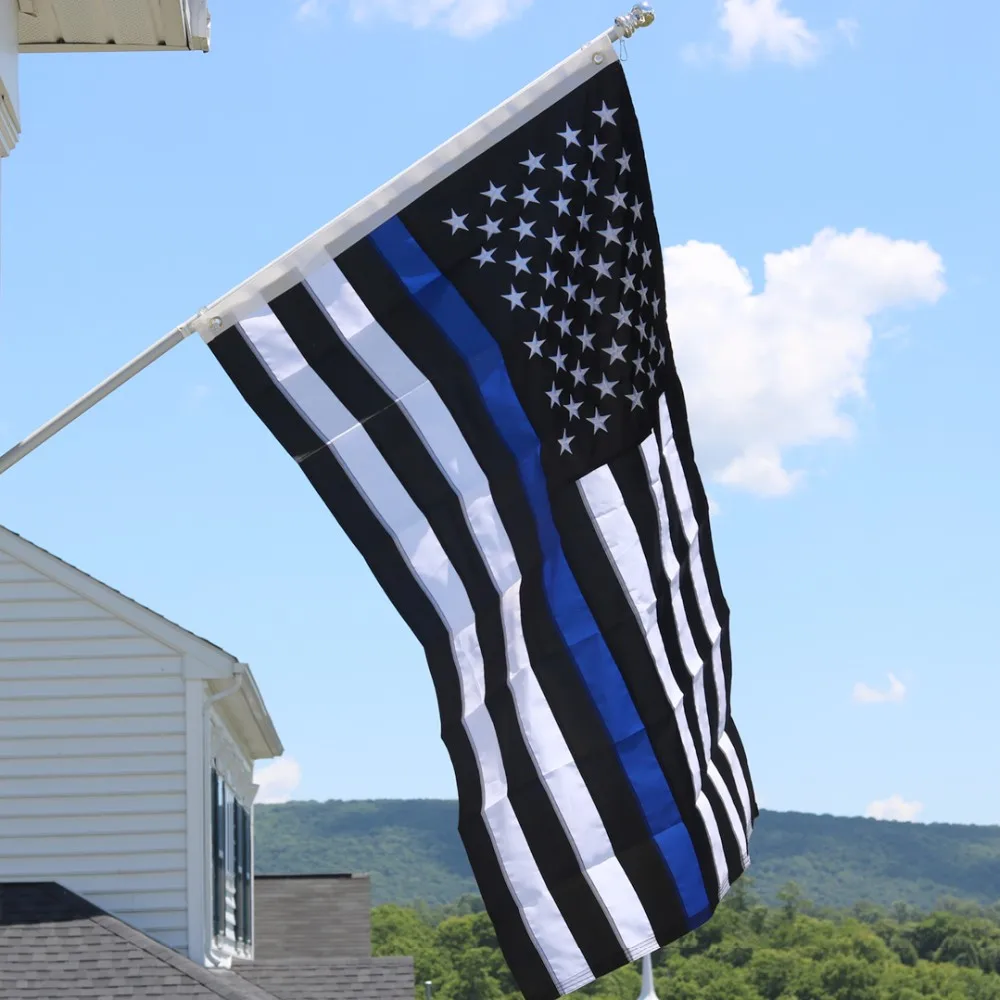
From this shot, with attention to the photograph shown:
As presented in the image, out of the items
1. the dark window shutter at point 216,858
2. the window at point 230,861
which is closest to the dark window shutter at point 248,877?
the window at point 230,861

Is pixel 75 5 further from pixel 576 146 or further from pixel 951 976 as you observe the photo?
pixel 951 976

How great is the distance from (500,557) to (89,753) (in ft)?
30.3

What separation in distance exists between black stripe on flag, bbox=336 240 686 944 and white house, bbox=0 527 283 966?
8529 millimetres

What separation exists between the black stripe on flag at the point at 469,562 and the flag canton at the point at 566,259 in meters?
0.55

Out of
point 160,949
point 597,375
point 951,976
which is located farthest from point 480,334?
point 951,976

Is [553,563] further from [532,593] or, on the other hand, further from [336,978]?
[336,978]

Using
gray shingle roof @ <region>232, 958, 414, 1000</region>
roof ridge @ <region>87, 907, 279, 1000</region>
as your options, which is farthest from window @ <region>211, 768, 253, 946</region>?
roof ridge @ <region>87, 907, 279, 1000</region>

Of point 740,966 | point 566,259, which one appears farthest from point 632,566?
point 740,966

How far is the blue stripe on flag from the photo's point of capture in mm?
6902

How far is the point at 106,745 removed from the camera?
15.0 m

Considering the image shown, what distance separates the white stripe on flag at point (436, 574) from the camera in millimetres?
6617

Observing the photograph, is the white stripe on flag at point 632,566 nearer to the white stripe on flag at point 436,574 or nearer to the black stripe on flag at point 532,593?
the black stripe on flag at point 532,593

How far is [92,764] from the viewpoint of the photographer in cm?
1496

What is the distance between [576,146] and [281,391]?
1720 mm
